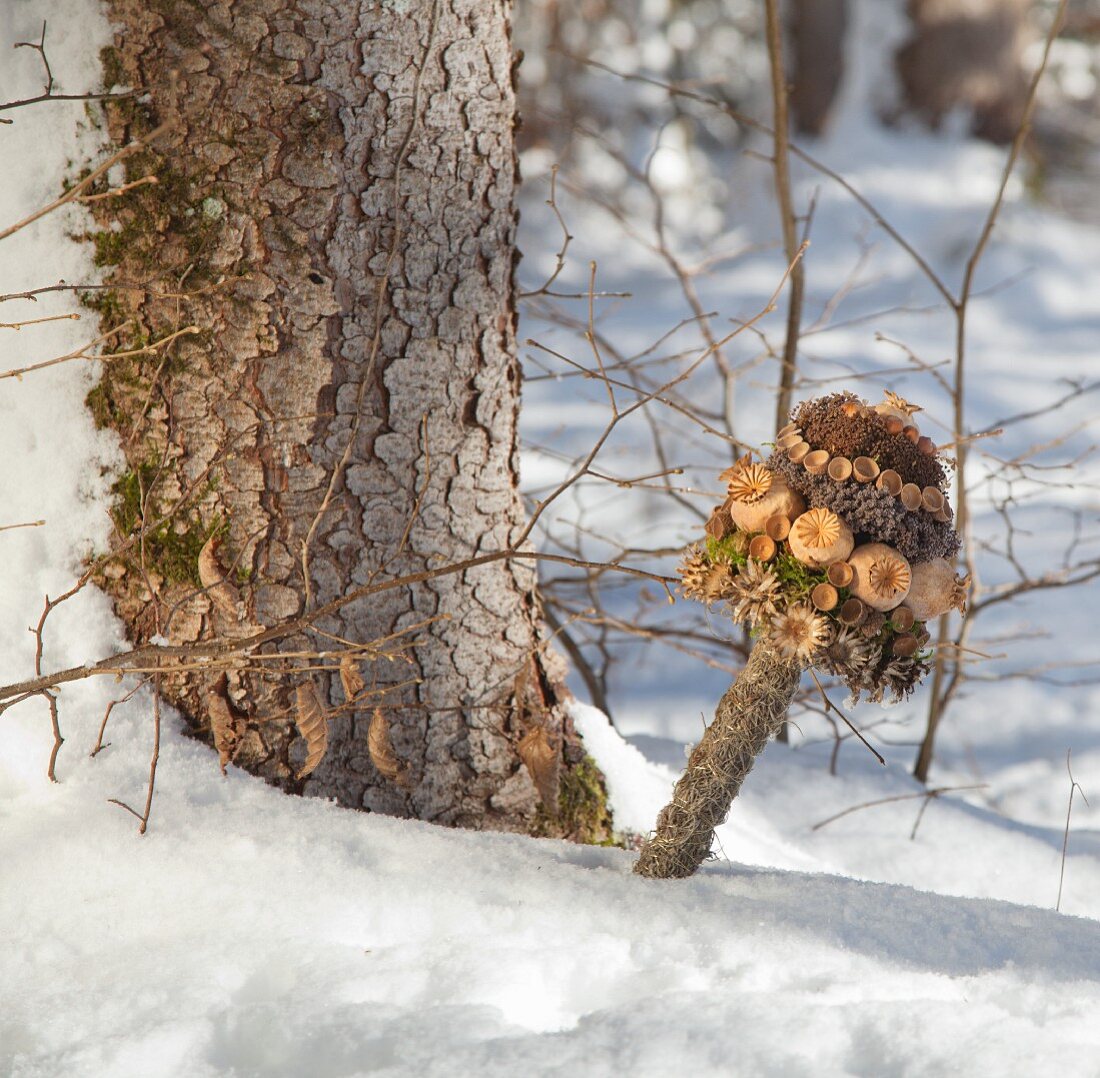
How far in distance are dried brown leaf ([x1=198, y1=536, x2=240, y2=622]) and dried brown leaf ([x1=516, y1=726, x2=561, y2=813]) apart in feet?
1.52

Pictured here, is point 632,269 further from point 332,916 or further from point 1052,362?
point 332,916

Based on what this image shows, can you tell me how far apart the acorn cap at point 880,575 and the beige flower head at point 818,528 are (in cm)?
4

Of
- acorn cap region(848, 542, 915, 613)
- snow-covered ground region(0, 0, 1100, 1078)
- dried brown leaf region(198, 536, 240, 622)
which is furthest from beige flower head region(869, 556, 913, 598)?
dried brown leaf region(198, 536, 240, 622)

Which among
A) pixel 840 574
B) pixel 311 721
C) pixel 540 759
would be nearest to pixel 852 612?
pixel 840 574

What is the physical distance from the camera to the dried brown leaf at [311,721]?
1.31 meters

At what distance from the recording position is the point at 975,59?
22.6 feet

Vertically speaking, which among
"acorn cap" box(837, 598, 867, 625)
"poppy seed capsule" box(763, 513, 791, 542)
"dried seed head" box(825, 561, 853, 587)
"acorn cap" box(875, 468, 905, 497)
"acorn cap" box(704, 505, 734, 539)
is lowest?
"acorn cap" box(837, 598, 867, 625)

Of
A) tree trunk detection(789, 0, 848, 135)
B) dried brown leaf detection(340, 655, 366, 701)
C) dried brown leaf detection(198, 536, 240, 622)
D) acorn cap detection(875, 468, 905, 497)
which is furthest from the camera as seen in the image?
tree trunk detection(789, 0, 848, 135)

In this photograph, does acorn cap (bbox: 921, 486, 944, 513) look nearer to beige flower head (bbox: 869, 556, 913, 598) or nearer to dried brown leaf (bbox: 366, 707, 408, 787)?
beige flower head (bbox: 869, 556, 913, 598)

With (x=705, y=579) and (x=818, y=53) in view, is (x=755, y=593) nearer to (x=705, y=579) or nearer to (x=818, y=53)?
(x=705, y=579)

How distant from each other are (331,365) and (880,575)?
79 centimetres

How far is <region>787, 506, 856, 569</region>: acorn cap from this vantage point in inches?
40.3

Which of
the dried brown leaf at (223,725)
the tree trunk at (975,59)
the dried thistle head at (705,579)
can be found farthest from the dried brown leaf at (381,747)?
the tree trunk at (975,59)

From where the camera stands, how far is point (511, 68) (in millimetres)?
1485
